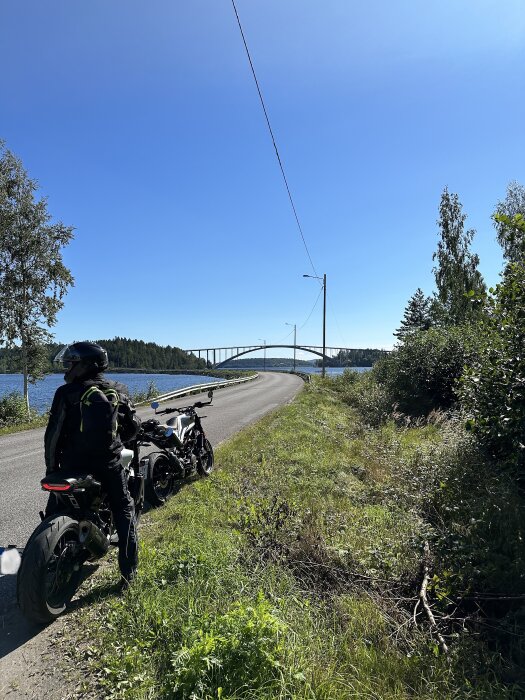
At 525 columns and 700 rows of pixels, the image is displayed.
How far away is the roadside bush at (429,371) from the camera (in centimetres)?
1421

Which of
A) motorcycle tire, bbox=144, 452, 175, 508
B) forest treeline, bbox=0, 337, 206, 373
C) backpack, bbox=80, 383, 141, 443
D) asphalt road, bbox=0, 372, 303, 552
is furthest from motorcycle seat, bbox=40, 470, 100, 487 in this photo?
forest treeline, bbox=0, 337, 206, 373

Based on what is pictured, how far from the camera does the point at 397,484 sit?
21.6 feet

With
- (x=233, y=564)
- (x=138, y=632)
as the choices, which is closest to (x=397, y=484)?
(x=233, y=564)

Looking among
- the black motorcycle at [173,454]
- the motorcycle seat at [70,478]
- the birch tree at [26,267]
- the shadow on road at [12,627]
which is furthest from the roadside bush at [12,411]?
the motorcycle seat at [70,478]

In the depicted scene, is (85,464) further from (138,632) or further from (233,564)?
(233,564)

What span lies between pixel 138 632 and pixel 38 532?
3.12 feet

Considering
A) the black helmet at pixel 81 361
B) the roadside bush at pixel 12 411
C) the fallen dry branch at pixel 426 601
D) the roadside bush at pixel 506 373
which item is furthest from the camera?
the roadside bush at pixel 12 411

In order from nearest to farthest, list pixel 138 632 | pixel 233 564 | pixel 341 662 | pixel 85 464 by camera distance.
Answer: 1. pixel 341 662
2. pixel 138 632
3. pixel 85 464
4. pixel 233 564

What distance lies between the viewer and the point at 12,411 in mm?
15164

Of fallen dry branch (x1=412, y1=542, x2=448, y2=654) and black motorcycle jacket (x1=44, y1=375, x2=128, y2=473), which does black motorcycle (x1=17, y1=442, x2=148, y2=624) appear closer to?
black motorcycle jacket (x1=44, y1=375, x2=128, y2=473)

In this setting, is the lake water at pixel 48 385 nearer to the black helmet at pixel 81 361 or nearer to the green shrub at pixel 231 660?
the black helmet at pixel 81 361

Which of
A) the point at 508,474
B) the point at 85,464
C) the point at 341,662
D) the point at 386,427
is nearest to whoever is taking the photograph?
the point at 341,662

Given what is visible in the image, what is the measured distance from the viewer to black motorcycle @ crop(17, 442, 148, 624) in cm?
277

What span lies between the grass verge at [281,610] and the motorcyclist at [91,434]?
0.49m
